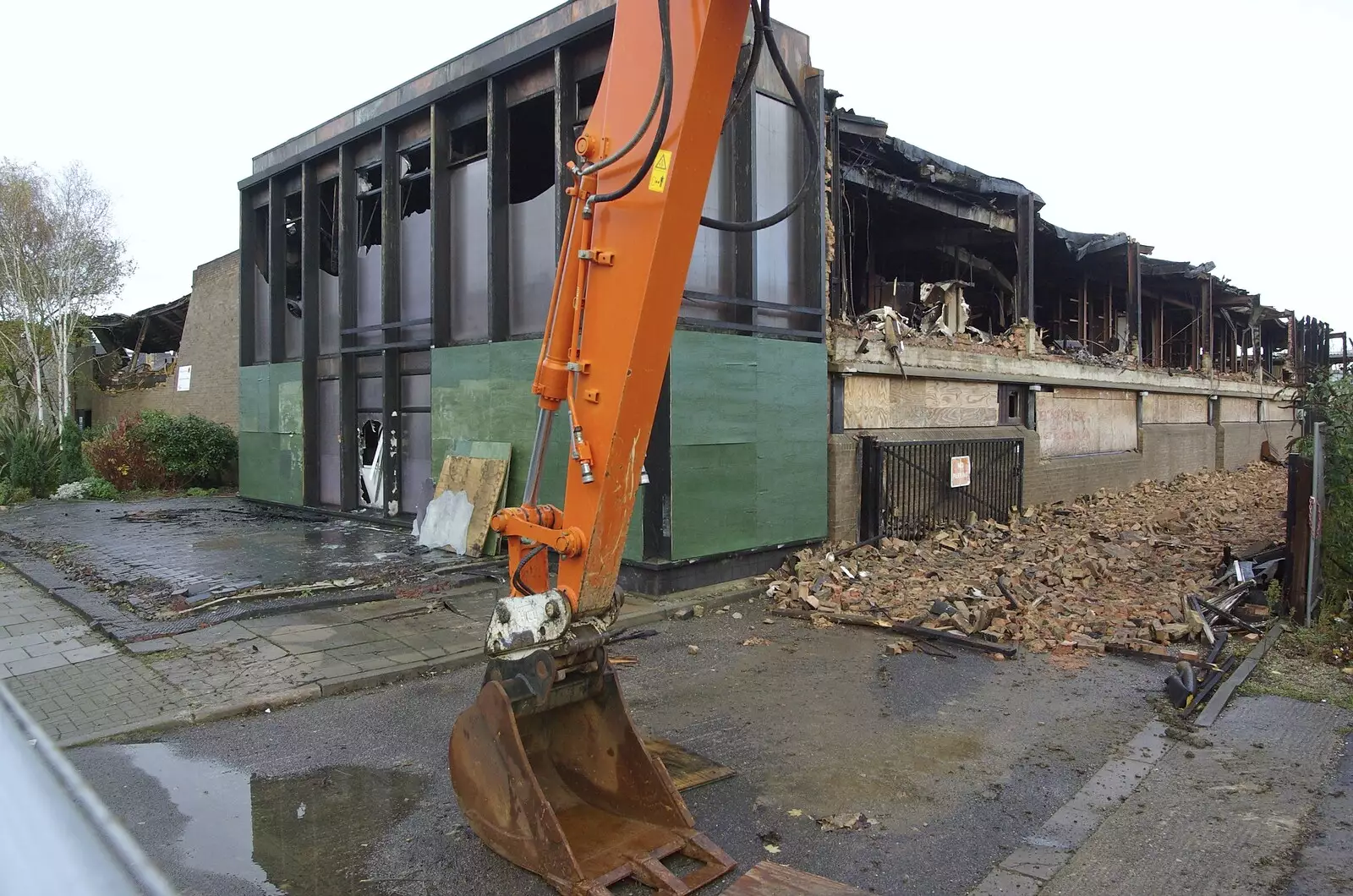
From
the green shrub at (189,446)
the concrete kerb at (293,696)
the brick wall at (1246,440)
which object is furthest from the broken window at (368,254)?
the brick wall at (1246,440)

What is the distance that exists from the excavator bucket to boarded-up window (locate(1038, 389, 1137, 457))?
12.3 metres

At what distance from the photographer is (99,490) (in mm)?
16766

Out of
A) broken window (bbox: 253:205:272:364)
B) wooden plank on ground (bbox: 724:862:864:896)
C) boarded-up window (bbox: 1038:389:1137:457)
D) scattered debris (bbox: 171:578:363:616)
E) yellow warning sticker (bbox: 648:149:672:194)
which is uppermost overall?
broken window (bbox: 253:205:272:364)

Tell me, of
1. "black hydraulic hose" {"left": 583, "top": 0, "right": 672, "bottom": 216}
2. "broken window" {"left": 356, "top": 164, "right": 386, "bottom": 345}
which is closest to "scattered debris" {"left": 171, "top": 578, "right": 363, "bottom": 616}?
"broken window" {"left": 356, "top": 164, "right": 386, "bottom": 345}

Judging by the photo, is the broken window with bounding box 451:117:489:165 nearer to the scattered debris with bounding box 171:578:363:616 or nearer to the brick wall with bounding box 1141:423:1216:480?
the scattered debris with bounding box 171:578:363:616

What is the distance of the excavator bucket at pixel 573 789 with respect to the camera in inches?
136

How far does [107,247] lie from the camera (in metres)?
26.3

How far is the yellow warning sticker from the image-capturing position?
3.83 m

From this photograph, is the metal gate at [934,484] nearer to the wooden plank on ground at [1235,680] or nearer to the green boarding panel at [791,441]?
the green boarding panel at [791,441]

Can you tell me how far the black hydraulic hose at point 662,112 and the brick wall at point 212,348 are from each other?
1861 cm

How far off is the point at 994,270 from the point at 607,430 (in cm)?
1615

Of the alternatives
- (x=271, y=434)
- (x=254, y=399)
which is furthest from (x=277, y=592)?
(x=254, y=399)

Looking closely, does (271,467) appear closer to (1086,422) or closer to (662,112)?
(662,112)

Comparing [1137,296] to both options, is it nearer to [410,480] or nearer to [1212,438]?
[1212,438]
